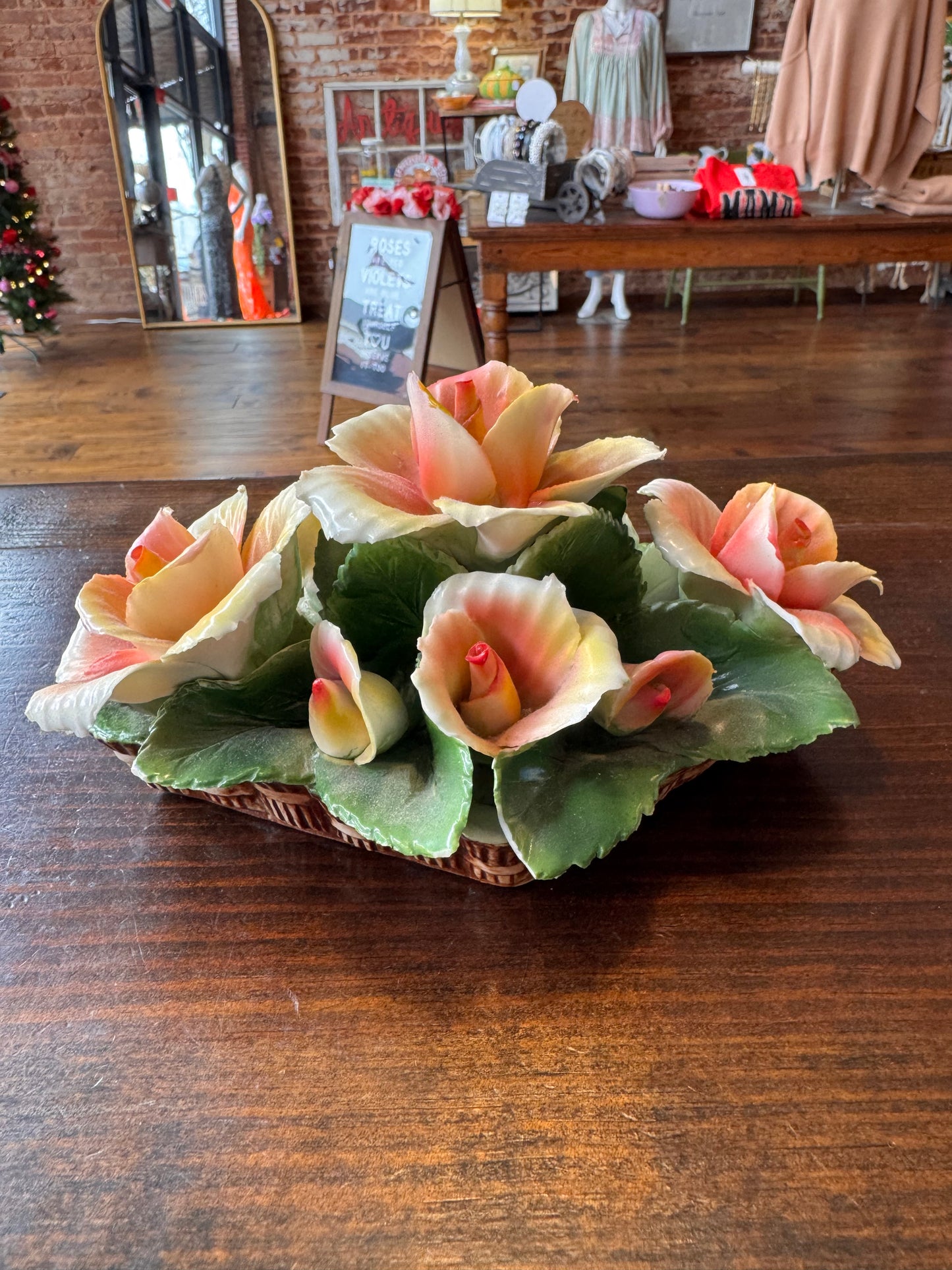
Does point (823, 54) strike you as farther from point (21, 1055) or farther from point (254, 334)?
point (21, 1055)

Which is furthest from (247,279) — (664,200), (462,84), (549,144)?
(664,200)

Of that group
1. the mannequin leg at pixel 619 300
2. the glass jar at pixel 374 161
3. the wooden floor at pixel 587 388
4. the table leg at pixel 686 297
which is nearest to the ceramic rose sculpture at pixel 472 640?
the wooden floor at pixel 587 388

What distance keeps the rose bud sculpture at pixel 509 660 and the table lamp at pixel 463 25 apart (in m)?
4.61

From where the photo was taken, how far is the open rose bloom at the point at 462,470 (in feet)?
1.50

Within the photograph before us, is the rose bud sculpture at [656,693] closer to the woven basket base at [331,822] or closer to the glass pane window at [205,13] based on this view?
the woven basket base at [331,822]

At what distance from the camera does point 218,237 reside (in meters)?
4.76

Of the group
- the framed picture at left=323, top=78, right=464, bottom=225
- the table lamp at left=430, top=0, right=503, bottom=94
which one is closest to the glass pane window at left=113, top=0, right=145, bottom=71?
the framed picture at left=323, top=78, right=464, bottom=225

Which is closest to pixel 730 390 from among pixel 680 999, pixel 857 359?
pixel 857 359

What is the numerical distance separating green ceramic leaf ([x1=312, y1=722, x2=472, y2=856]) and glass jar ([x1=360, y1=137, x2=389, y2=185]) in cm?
488

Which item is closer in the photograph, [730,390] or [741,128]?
[730,390]

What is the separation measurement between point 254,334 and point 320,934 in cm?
466

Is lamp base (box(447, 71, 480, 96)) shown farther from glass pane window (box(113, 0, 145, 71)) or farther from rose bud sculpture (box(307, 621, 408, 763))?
rose bud sculpture (box(307, 621, 408, 763))

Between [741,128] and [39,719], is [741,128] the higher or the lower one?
the higher one

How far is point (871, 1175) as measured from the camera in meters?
0.37
